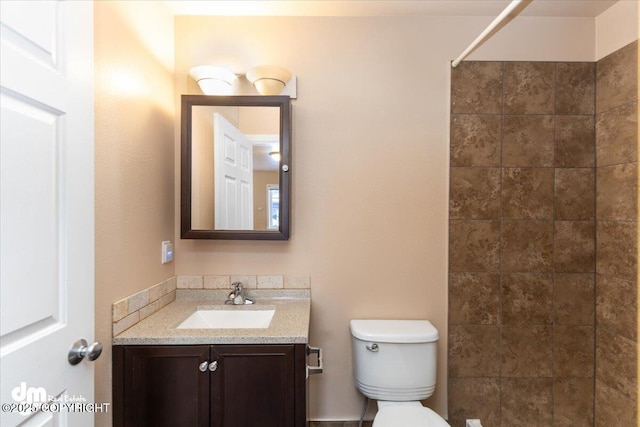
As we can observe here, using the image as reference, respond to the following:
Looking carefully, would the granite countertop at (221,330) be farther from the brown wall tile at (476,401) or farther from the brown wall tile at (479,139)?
the brown wall tile at (479,139)

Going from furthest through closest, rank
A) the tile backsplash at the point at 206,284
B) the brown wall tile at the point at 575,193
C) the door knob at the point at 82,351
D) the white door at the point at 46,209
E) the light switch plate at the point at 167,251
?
the brown wall tile at the point at 575,193 → the light switch plate at the point at 167,251 → the tile backsplash at the point at 206,284 → the door knob at the point at 82,351 → the white door at the point at 46,209

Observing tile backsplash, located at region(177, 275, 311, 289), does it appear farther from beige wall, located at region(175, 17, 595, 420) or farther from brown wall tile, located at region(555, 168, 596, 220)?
brown wall tile, located at region(555, 168, 596, 220)

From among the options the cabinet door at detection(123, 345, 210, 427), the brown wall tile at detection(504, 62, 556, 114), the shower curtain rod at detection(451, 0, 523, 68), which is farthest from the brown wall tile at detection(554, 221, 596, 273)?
the cabinet door at detection(123, 345, 210, 427)

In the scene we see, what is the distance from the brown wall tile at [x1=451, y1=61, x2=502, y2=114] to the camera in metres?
1.75

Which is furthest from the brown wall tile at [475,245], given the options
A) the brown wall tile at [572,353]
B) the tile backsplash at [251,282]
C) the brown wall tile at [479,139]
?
the tile backsplash at [251,282]

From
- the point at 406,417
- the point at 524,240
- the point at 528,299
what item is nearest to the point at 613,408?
the point at 528,299

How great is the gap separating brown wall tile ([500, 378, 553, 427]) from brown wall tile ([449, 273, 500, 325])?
39 cm

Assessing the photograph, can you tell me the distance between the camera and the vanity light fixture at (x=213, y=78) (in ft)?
5.41

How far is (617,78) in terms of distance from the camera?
163 centimetres

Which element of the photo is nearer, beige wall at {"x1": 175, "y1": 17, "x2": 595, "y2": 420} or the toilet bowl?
the toilet bowl

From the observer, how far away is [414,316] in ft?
5.82

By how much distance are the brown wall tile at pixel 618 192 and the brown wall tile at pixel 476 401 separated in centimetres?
106

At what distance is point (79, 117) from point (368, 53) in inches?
55.9

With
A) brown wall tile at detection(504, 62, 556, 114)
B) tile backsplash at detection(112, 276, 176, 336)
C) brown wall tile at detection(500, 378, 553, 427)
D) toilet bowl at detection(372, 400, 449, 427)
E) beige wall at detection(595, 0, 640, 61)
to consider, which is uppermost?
beige wall at detection(595, 0, 640, 61)
